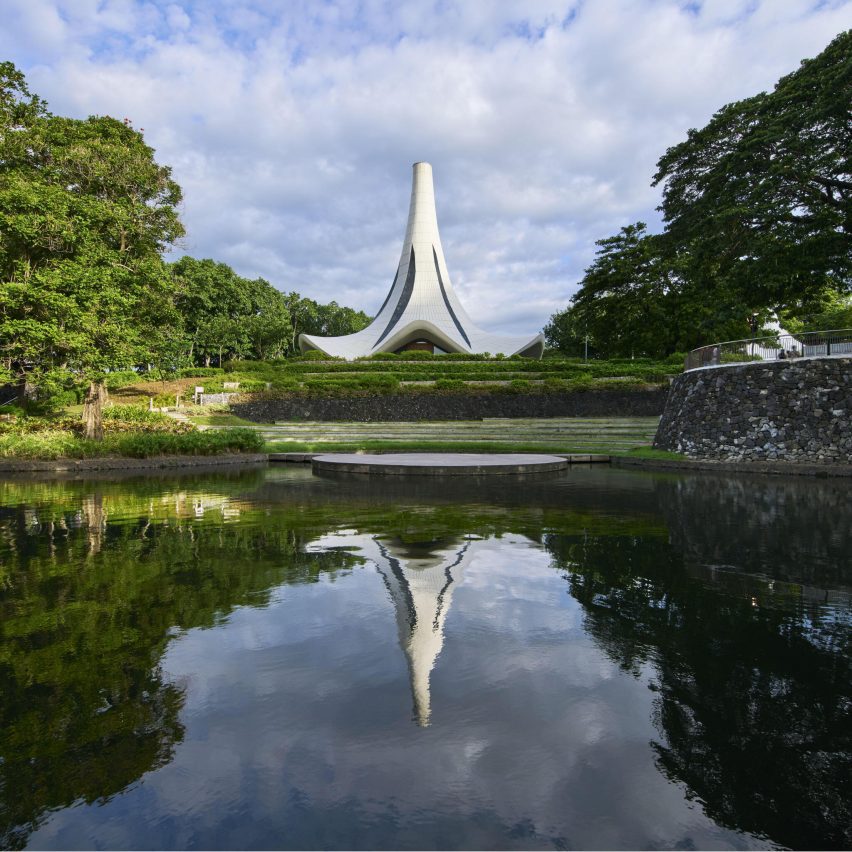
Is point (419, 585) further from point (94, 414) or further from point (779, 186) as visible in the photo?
point (779, 186)

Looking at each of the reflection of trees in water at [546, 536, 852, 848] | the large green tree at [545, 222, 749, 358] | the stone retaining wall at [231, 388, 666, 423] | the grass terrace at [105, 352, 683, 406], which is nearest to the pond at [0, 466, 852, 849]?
the reflection of trees in water at [546, 536, 852, 848]

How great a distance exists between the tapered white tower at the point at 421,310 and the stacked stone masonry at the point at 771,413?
33302mm

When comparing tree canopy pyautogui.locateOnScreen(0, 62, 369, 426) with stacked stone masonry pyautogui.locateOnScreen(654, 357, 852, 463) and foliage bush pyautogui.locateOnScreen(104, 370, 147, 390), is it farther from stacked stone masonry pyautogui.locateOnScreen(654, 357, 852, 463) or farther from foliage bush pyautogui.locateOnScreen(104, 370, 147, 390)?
stacked stone masonry pyautogui.locateOnScreen(654, 357, 852, 463)

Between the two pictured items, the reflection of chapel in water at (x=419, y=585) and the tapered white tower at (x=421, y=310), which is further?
the tapered white tower at (x=421, y=310)

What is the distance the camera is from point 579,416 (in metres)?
25.2

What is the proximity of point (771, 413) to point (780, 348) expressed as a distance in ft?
6.44

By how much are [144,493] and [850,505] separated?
11673 millimetres

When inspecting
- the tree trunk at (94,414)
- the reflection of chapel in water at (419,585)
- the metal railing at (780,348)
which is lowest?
the reflection of chapel in water at (419,585)

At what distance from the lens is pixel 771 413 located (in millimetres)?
15281

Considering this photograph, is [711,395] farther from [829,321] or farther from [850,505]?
[829,321]

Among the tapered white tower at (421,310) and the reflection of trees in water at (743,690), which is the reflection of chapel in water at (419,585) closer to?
the reflection of trees in water at (743,690)

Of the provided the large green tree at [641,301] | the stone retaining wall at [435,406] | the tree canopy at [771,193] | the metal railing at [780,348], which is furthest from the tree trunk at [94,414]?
the large green tree at [641,301]

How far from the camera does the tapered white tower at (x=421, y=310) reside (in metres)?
51.4

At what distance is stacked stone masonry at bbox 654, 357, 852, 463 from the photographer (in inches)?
567
